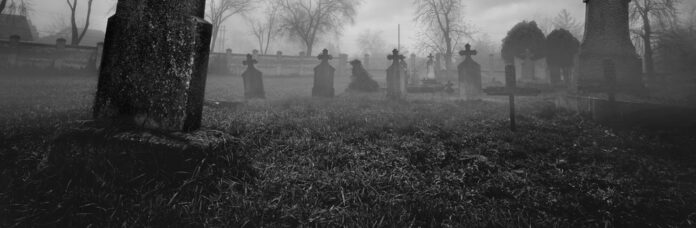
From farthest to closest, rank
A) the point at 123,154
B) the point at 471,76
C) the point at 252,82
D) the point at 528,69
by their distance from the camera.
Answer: the point at 528,69
the point at 252,82
the point at 471,76
the point at 123,154

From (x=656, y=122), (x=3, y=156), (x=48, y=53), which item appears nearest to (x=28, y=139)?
(x=3, y=156)

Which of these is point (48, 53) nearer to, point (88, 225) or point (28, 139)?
point (28, 139)

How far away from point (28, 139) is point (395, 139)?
→ 415 centimetres

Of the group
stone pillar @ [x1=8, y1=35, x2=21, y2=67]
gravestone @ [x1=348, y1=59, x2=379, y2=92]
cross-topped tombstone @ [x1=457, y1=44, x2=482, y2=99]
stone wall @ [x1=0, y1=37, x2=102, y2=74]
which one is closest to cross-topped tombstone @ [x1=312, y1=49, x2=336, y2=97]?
gravestone @ [x1=348, y1=59, x2=379, y2=92]

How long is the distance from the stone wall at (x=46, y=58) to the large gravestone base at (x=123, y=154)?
80.1 feet

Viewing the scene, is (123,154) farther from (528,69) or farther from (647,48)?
(647,48)

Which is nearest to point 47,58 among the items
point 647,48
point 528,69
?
point 528,69

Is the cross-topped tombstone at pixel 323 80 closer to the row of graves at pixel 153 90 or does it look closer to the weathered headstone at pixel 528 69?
the row of graves at pixel 153 90

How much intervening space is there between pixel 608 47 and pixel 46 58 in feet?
108

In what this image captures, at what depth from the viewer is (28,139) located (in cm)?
322

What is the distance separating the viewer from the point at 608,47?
1298cm

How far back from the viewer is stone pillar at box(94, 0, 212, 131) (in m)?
2.59

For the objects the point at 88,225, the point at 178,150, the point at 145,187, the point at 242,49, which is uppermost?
the point at 242,49

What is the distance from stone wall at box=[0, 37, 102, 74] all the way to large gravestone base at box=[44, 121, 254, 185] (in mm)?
24420
